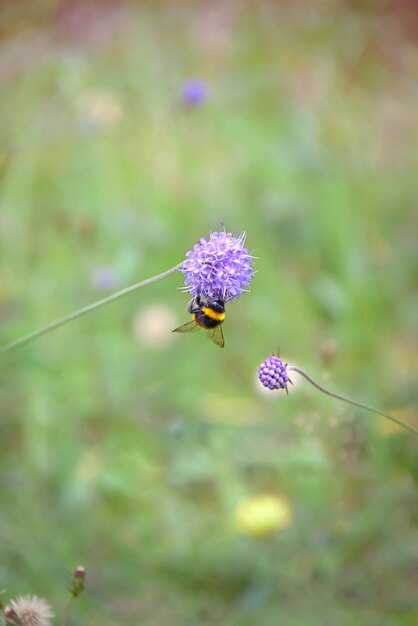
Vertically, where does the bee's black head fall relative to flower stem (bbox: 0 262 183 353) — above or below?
above

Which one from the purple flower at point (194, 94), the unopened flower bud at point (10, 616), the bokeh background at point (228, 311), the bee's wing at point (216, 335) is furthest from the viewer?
the purple flower at point (194, 94)

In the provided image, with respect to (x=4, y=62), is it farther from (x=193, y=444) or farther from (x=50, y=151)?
(x=193, y=444)

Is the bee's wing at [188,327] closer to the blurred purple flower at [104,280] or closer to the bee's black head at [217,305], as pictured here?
the bee's black head at [217,305]

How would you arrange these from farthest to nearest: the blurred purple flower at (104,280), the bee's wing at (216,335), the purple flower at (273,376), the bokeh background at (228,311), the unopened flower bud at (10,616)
A: the blurred purple flower at (104,280) < the bokeh background at (228,311) < the bee's wing at (216,335) < the purple flower at (273,376) < the unopened flower bud at (10,616)

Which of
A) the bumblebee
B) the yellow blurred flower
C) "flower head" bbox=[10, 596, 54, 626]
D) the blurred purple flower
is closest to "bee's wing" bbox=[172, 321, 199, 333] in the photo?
the bumblebee

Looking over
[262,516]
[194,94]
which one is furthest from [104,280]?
[262,516]

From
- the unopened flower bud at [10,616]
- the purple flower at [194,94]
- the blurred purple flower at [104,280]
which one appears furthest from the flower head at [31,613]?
the purple flower at [194,94]

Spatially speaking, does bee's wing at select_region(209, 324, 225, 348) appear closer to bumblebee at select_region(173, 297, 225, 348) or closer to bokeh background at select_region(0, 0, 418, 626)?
bumblebee at select_region(173, 297, 225, 348)

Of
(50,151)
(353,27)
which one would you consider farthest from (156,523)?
(353,27)
